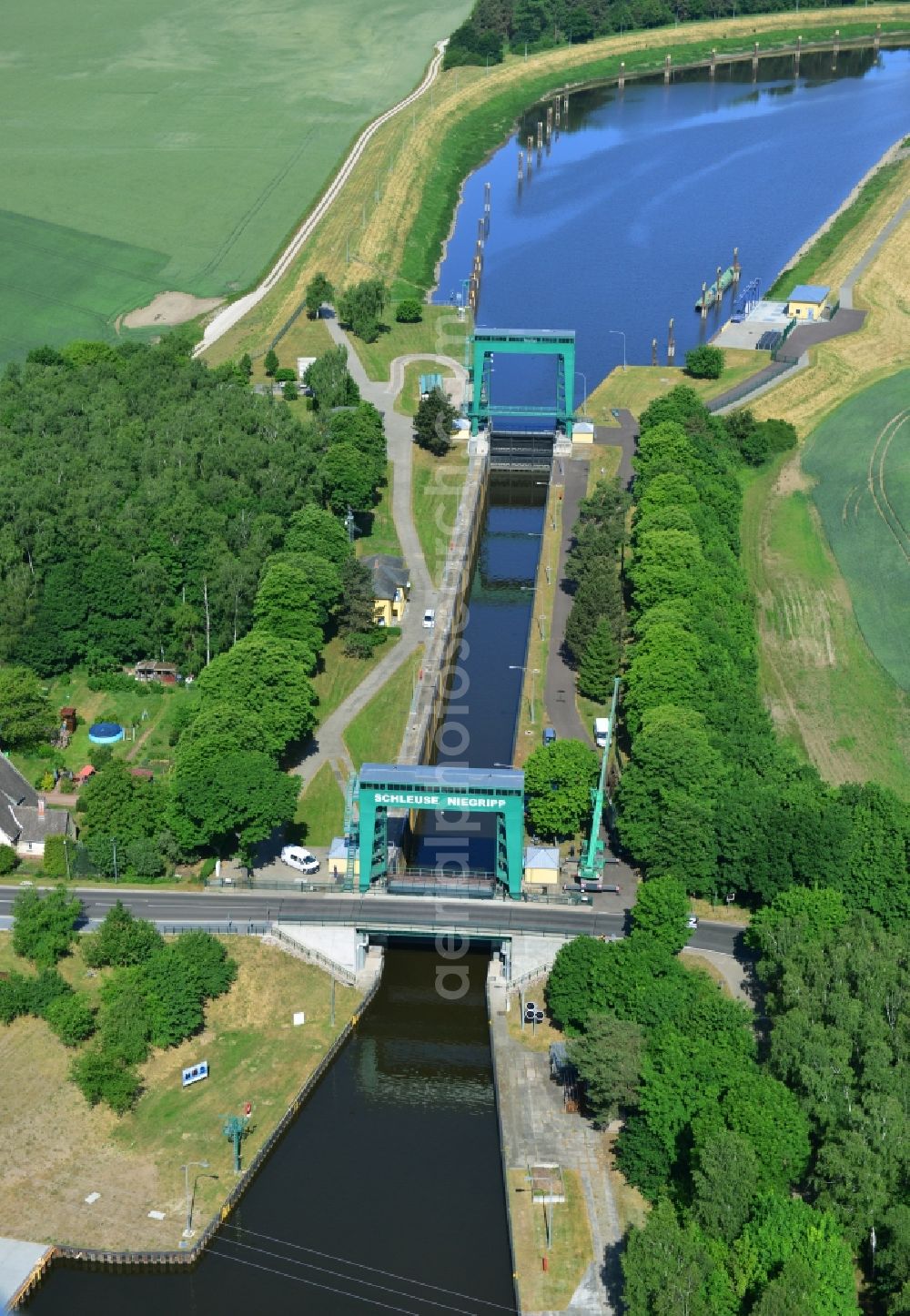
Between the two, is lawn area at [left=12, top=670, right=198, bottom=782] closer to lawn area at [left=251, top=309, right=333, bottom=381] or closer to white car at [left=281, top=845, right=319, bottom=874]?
white car at [left=281, top=845, right=319, bottom=874]

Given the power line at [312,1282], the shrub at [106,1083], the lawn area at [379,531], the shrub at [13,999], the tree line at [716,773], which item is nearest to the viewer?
the power line at [312,1282]

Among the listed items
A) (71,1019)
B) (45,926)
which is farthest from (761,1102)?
(45,926)

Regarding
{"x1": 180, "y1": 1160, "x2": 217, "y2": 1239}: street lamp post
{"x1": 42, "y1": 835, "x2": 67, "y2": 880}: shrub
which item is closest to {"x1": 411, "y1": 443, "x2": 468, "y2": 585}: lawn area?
{"x1": 42, "y1": 835, "x2": 67, "y2": 880}: shrub

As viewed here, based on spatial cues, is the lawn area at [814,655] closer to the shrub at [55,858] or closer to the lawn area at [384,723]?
the lawn area at [384,723]

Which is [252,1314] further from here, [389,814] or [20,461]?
[20,461]

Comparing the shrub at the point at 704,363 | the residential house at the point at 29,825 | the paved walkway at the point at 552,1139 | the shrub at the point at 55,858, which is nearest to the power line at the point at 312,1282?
the paved walkway at the point at 552,1139

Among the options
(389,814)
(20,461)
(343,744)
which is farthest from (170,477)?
(389,814)

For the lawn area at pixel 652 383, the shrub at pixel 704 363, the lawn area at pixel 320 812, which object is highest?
the shrub at pixel 704 363

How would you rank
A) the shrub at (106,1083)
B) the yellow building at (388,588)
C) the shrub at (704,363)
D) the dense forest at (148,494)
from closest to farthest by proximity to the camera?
the shrub at (106,1083), the dense forest at (148,494), the yellow building at (388,588), the shrub at (704,363)
